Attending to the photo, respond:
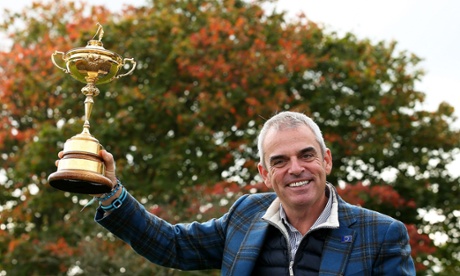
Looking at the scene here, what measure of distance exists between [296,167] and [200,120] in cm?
1212

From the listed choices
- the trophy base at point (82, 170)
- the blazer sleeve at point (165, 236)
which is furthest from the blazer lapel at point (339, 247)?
the trophy base at point (82, 170)

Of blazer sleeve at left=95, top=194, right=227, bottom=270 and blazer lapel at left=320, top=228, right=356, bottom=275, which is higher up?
blazer sleeve at left=95, top=194, right=227, bottom=270

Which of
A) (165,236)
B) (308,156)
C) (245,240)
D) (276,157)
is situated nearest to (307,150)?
(308,156)

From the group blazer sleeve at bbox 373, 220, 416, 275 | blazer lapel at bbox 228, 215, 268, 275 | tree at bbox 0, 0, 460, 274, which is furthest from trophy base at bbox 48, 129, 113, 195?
tree at bbox 0, 0, 460, 274

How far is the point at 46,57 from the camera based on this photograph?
696 inches

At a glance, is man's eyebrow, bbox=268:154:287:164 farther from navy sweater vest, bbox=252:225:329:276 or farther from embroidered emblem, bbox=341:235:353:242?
embroidered emblem, bbox=341:235:353:242

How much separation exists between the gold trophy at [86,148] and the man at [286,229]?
0.10 m

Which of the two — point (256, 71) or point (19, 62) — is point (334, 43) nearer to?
point (256, 71)

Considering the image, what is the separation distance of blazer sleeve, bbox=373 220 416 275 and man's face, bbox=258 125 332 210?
398 mm

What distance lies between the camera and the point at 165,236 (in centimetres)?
421

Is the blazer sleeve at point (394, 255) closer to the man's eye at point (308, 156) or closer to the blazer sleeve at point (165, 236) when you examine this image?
the man's eye at point (308, 156)

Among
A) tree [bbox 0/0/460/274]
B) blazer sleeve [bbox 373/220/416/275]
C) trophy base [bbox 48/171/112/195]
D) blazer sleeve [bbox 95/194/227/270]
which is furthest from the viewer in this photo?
tree [bbox 0/0/460/274]

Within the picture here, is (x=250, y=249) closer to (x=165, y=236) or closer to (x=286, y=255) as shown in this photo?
(x=286, y=255)

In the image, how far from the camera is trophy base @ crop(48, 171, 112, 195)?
398 cm
